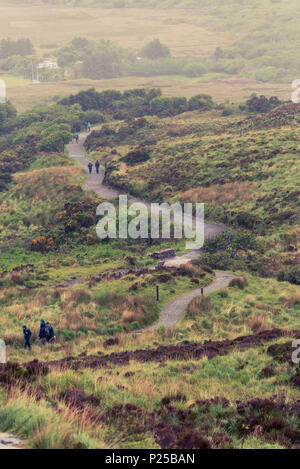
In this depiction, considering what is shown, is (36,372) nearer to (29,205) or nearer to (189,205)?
(189,205)

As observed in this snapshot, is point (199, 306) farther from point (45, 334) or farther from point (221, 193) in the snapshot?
point (221, 193)

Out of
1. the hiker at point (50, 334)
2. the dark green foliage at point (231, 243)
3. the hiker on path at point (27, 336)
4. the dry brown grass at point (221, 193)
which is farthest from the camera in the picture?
the dry brown grass at point (221, 193)

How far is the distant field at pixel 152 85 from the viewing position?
→ 151725 millimetres

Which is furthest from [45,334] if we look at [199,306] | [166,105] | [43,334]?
[166,105]

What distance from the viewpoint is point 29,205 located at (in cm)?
6188

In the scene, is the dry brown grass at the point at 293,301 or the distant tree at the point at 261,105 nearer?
the dry brown grass at the point at 293,301

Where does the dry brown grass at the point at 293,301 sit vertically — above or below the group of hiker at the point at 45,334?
below

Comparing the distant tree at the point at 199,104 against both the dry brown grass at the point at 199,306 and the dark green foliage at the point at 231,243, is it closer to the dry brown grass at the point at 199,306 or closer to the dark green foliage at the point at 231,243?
→ the dark green foliage at the point at 231,243

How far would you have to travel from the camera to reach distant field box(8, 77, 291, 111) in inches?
5973

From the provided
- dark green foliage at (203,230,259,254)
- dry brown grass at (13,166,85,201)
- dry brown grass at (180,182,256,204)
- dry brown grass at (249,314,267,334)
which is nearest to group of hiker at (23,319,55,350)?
dry brown grass at (249,314,267,334)

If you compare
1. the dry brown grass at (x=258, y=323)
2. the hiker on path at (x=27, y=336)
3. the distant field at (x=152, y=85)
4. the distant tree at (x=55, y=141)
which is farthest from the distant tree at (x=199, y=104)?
the hiker on path at (x=27, y=336)

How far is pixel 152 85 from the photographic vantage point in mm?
181625
